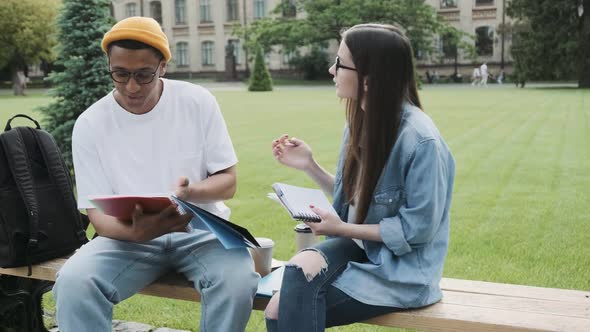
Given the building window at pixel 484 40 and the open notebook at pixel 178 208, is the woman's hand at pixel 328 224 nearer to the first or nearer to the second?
the open notebook at pixel 178 208

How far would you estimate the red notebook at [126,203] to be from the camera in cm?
247

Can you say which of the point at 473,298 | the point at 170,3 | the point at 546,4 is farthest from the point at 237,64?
the point at 473,298

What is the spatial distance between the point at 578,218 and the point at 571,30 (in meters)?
28.2

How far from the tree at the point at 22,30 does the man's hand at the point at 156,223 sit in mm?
35693

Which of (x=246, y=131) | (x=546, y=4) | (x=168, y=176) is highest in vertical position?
(x=546, y=4)

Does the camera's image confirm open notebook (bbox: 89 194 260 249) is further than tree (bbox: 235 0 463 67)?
No

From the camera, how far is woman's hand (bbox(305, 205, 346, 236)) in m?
2.43

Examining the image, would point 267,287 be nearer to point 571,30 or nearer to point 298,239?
point 298,239

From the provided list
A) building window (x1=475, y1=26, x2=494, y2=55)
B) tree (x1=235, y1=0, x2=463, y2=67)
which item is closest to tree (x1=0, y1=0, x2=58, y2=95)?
tree (x1=235, y1=0, x2=463, y2=67)

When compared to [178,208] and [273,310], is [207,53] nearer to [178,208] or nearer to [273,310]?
[178,208]

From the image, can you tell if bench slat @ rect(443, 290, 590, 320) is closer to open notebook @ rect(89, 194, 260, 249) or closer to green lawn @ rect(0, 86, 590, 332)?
open notebook @ rect(89, 194, 260, 249)

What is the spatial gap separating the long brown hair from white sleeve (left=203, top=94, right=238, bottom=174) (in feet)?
2.29

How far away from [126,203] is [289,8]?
4400cm

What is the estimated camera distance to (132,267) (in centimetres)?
276
